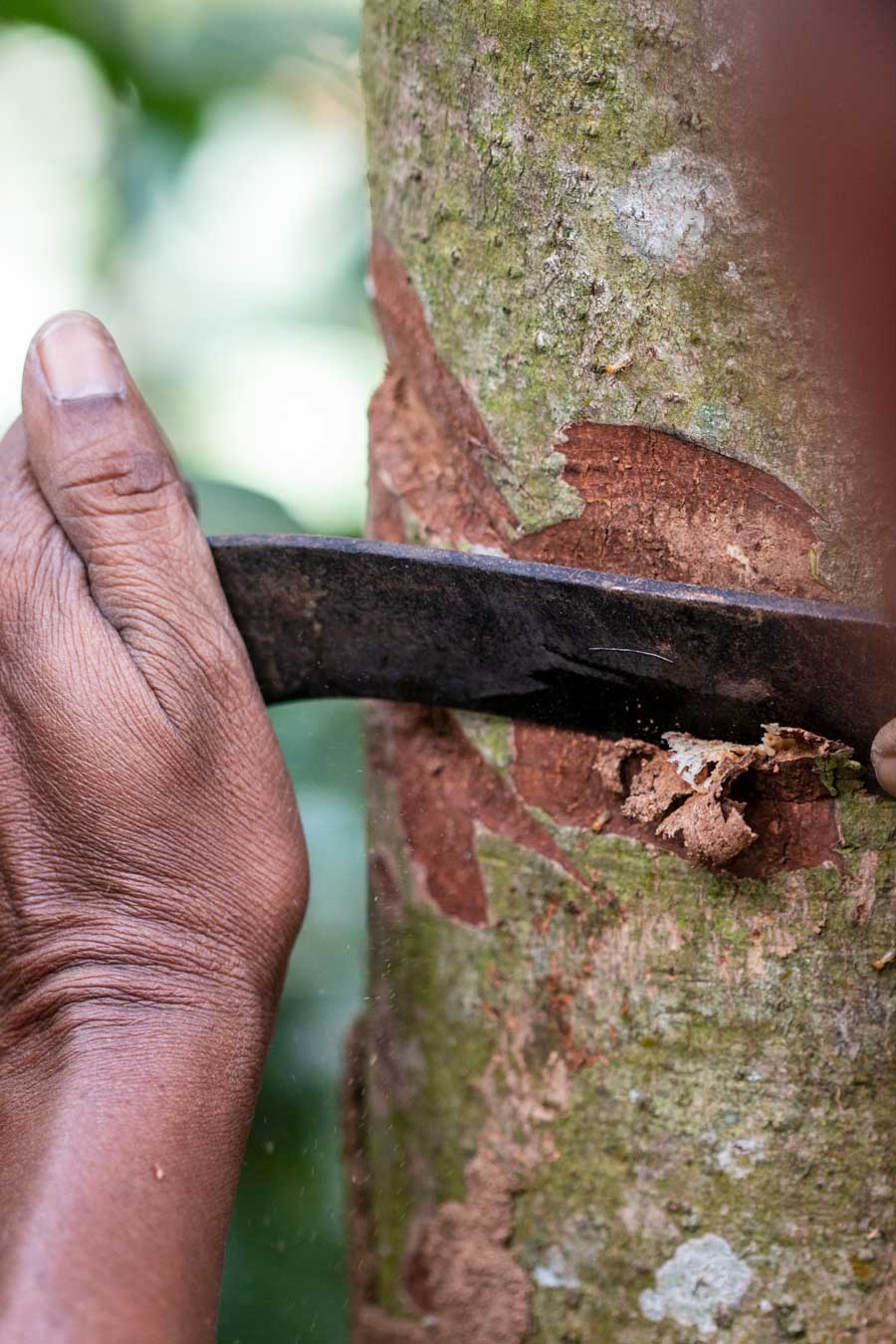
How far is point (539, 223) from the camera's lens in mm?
994

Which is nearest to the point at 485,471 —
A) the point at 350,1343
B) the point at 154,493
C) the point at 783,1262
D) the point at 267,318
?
the point at 154,493

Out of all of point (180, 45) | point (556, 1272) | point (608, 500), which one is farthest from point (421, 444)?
point (180, 45)

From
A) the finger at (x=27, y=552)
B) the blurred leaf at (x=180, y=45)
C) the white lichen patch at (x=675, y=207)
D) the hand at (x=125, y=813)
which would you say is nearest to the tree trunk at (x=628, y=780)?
the white lichen patch at (x=675, y=207)

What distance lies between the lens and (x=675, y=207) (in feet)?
3.01

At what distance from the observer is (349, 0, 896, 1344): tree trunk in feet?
3.03

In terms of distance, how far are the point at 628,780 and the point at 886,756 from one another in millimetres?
251

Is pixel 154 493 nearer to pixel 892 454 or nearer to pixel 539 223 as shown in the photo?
pixel 539 223

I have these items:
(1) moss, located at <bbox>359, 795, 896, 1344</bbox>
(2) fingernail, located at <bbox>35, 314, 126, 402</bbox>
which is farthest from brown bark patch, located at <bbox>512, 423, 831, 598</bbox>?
(2) fingernail, located at <bbox>35, 314, 126, 402</bbox>

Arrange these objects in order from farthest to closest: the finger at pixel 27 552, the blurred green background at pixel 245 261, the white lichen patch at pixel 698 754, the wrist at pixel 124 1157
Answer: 1. the blurred green background at pixel 245 261
2. the finger at pixel 27 552
3. the white lichen patch at pixel 698 754
4. the wrist at pixel 124 1157

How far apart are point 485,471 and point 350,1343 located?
1.19m

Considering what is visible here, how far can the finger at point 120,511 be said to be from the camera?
3.67ft

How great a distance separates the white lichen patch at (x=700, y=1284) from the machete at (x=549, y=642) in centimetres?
50

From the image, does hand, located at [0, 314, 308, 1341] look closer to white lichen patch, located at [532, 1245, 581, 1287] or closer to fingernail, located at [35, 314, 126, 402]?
fingernail, located at [35, 314, 126, 402]

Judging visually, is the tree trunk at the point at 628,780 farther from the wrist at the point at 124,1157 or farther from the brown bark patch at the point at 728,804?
the wrist at the point at 124,1157
